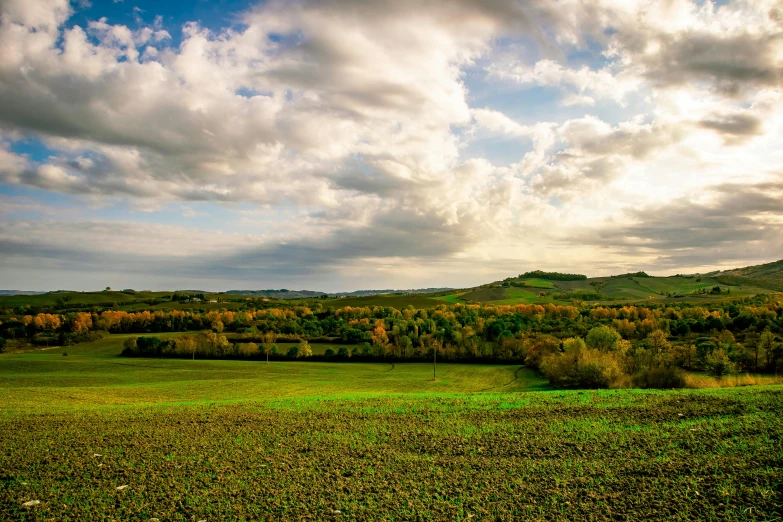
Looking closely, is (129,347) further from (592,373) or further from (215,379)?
(592,373)

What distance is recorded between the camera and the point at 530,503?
33.6 feet

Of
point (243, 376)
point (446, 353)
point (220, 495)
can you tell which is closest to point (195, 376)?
point (243, 376)

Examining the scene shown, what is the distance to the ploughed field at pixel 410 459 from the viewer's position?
1016cm

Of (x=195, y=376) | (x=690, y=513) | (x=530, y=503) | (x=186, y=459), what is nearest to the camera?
(x=690, y=513)

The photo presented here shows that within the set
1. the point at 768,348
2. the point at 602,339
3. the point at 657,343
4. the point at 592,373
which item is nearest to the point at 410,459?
the point at 592,373

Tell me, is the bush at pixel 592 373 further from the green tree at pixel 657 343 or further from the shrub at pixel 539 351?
the green tree at pixel 657 343

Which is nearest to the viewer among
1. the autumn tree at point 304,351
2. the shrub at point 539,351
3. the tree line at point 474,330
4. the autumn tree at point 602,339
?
the autumn tree at point 602,339

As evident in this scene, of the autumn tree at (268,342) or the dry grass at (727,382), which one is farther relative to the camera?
the autumn tree at (268,342)

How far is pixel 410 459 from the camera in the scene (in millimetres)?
13508

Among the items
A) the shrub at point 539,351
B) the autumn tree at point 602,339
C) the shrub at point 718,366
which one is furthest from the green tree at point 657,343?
the shrub at point 718,366

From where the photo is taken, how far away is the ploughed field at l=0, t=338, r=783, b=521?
33.3 ft

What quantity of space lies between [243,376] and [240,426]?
173 feet

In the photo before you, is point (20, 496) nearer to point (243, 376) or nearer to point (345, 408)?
point (345, 408)

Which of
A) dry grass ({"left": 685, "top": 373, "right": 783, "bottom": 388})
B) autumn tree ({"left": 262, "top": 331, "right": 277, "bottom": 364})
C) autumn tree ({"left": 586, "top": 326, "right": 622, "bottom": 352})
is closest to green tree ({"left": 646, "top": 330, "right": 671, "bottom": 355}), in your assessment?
autumn tree ({"left": 586, "top": 326, "right": 622, "bottom": 352})
